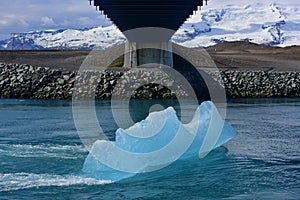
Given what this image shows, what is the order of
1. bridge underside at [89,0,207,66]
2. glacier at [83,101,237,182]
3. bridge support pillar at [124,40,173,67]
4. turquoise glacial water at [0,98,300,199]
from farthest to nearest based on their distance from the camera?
1. bridge support pillar at [124,40,173,67]
2. bridge underside at [89,0,207,66]
3. glacier at [83,101,237,182]
4. turquoise glacial water at [0,98,300,199]

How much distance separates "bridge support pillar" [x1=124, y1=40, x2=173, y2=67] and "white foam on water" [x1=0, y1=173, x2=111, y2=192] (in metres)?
34.8

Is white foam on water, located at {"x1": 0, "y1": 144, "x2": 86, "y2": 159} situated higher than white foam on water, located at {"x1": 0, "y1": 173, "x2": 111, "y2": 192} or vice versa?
white foam on water, located at {"x1": 0, "y1": 173, "x2": 111, "y2": 192}

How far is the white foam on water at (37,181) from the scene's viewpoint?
43.2 feet

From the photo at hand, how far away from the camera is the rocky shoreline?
41.8 meters

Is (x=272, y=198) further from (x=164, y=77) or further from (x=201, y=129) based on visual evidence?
(x=164, y=77)

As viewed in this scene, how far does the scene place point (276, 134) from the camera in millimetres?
21906

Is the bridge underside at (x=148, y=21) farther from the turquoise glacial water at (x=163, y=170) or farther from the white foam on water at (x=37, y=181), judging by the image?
the white foam on water at (x=37, y=181)

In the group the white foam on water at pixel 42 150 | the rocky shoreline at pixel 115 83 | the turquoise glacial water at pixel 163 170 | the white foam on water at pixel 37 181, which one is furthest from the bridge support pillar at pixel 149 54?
the white foam on water at pixel 37 181

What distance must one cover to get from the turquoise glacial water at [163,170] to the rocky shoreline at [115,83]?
17267 mm

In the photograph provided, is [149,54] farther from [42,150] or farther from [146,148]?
[146,148]

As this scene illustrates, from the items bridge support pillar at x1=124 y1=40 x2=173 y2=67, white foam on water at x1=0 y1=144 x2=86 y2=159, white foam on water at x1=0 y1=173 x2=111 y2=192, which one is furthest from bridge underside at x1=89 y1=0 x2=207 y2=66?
white foam on water at x1=0 y1=173 x2=111 y2=192

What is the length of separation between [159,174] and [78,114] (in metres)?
16.5

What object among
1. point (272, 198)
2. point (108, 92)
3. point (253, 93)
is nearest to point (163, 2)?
point (108, 92)

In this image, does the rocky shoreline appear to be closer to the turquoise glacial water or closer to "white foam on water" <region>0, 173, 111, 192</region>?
the turquoise glacial water
